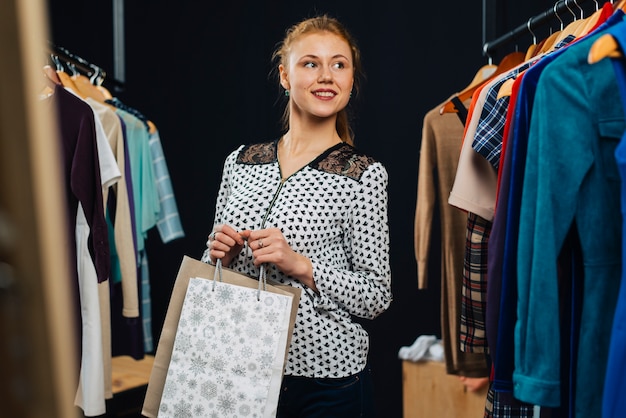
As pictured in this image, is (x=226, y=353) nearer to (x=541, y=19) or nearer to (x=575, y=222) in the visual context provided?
(x=575, y=222)

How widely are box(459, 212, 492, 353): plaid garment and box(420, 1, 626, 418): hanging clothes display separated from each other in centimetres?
36

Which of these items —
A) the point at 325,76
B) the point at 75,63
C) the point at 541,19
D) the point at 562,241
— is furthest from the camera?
the point at 75,63

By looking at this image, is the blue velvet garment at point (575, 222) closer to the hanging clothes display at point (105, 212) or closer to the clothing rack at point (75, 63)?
the hanging clothes display at point (105, 212)

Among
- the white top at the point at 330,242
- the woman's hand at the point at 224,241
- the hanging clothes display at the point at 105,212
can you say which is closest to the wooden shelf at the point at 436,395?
the hanging clothes display at the point at 105,212

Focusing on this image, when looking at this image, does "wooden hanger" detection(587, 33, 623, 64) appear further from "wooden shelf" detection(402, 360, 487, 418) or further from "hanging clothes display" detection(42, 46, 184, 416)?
"wooden shelf" detection(402, 360, 487, 418)

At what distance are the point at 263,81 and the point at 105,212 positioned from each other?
1608mm

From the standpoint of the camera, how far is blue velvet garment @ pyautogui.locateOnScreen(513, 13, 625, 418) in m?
1.17

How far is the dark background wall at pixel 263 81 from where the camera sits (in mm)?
3383

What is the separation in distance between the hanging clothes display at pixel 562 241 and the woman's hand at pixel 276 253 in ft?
1.48

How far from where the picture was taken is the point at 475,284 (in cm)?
175

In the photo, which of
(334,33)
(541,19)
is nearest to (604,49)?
(334,33)

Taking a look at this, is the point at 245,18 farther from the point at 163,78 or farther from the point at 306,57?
the point at 306,57

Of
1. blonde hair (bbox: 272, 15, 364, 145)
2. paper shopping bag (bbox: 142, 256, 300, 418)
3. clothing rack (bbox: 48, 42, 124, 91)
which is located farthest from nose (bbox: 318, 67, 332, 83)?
clothing rack (bbox: 48, 42, 124, 91)

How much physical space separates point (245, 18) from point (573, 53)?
293 cm
